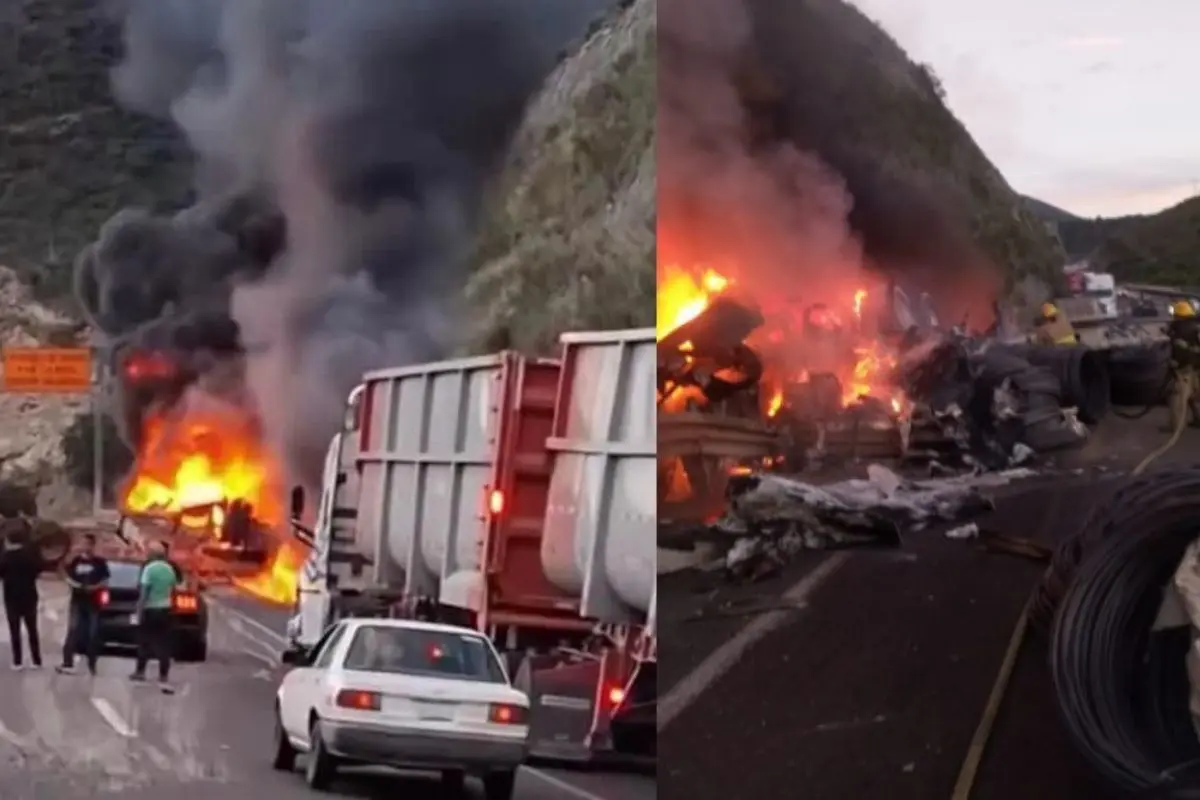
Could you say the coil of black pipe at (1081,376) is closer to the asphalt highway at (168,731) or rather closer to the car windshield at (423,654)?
the asphalt highway at (168,731)

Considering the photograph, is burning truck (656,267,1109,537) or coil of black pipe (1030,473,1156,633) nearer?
coil of black pipe (1030,473,1156,633)

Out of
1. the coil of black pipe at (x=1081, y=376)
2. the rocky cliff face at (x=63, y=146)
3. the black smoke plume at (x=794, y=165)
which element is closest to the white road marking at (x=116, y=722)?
the rocky cliff face at (x=63, y=146)

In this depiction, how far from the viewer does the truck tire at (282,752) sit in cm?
301

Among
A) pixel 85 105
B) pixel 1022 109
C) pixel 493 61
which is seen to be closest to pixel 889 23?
pixel 1022 109

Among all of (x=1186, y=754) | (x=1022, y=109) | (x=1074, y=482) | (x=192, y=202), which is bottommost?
(x=1186, y=754)

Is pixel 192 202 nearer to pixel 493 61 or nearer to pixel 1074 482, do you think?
pixel 493 61

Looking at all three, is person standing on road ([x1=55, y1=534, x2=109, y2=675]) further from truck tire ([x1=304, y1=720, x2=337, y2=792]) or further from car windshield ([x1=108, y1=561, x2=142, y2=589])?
truck tire ([x1=304, y1=720, x2=337, y2=792])

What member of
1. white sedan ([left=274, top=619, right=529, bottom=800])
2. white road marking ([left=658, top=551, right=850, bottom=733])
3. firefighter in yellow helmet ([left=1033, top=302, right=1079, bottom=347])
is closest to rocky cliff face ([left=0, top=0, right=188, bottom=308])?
white sedan ([left=274, top=619, right=529, bottom=800])

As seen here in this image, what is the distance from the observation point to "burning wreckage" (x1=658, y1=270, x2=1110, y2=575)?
3014 mm

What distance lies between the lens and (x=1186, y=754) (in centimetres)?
277

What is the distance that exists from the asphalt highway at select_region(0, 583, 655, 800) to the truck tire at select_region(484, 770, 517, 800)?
0.02m

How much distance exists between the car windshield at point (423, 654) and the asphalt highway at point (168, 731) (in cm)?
19

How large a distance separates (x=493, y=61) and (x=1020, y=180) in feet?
3.51

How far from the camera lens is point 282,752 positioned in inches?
119
